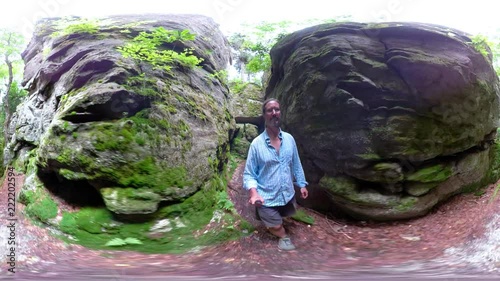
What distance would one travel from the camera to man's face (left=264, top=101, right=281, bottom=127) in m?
2.81

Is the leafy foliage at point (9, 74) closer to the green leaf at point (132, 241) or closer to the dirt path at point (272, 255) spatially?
the dirt path at point (272, 255)

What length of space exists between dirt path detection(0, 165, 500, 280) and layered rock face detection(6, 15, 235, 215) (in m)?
0.70

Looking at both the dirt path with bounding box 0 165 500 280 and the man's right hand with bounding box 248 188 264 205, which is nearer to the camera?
the dirt path with bounding box 0 165 500 280

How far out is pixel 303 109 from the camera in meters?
4.06

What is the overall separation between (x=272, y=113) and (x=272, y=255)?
1573mm

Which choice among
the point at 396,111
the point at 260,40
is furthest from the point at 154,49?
the point at 396,111

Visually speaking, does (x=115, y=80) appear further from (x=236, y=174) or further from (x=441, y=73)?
(x=441, y=73)

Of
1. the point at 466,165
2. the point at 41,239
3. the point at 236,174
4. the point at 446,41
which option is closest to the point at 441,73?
the point at 446,41

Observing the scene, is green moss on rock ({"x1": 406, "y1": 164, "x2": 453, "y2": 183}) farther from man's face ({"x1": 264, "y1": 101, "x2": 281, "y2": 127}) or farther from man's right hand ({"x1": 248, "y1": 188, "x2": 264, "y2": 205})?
man's right hand ({"x1": 248, "y1": 188, "x2": 264, "y2": 205})

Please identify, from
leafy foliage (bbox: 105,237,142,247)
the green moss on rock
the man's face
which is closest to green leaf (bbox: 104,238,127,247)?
leafy foliage (bbox: 105,237,142,247)

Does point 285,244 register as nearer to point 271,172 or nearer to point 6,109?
point 271,172

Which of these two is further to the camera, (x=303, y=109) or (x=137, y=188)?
(x=303, y=109)

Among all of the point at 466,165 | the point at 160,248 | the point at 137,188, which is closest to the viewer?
the point at 160,248

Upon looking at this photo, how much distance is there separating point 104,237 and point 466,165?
17.5ft
